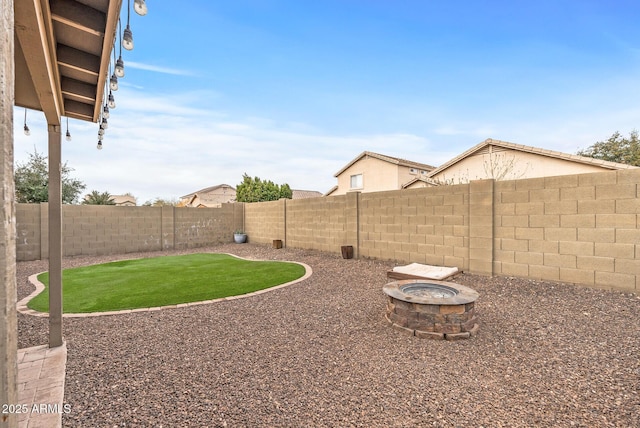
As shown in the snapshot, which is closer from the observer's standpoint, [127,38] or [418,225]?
[127,38]

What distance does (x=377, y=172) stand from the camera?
75.5 ft

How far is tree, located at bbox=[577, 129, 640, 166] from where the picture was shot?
17.7 m

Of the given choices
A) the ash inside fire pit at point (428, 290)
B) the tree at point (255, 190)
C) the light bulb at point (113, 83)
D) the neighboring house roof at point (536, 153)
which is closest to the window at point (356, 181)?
the tree at point (255, 190)

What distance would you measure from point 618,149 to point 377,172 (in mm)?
15680

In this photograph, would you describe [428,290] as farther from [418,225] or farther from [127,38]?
[127,38]

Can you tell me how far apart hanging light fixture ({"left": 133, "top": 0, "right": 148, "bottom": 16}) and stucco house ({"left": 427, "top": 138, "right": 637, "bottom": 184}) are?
590 inches

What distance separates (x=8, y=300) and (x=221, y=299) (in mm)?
4736

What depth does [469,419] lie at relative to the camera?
220cm

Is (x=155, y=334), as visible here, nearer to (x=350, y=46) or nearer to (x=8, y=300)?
(x=8, y=300)

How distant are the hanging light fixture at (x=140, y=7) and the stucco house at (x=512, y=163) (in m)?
15.0

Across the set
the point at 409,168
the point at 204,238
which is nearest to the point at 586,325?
the point at 204,238

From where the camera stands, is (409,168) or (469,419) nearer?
(469,419)

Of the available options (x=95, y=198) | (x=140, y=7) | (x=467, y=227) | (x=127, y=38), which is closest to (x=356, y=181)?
(x=467, y=227)

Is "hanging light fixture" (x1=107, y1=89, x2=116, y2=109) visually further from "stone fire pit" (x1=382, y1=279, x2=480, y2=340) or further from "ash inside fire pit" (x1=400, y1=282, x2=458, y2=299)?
"ash inside fire pit" (x1=400, y1=282, x2=458, y2=299)
